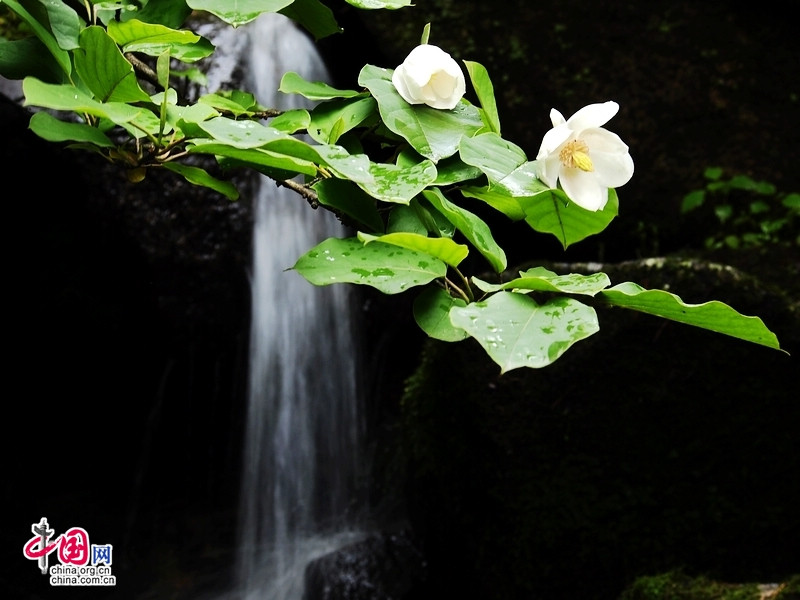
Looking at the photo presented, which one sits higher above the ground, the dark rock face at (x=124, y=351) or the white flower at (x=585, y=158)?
the white flower at (x=585, y=158)

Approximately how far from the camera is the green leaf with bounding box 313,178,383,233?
29.1 inches

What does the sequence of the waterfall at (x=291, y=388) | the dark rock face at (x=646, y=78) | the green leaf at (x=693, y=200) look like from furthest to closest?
the dark rock face at (x=646, y=78) < the green leaf at (x=693, y=200) < the waterfall at (x=291, y=388)

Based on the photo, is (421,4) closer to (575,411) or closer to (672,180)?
(672,180)

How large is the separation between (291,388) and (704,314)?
12.8ft

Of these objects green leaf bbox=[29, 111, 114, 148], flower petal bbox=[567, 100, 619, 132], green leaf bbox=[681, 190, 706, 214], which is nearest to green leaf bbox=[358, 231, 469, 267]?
flower petal bbox=[567, 100, 619, 132]

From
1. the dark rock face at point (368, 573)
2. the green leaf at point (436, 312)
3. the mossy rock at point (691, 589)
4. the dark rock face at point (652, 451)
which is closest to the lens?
the green leaf at point (436, 312)

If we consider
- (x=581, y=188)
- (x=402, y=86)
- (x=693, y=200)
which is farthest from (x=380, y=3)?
(x=693, y=200)

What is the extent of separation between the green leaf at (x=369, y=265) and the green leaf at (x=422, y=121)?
0.14 m

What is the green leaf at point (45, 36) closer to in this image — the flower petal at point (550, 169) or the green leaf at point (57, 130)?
the green leaf at point (57, 130)

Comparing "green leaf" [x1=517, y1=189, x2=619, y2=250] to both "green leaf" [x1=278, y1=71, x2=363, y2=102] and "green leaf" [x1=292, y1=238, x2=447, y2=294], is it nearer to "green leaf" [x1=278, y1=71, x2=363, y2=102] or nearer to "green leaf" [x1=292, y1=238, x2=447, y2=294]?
"green leaf" [x1=292, y1=238, x2=447, y2=294]

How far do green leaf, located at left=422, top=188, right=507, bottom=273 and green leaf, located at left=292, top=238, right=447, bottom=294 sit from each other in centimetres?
5

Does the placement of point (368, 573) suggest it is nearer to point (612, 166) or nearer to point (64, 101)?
point (612, 166)

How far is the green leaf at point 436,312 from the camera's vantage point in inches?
27.3

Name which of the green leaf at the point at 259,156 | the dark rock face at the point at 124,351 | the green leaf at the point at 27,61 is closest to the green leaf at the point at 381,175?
the green leaf at the point at 259,156
